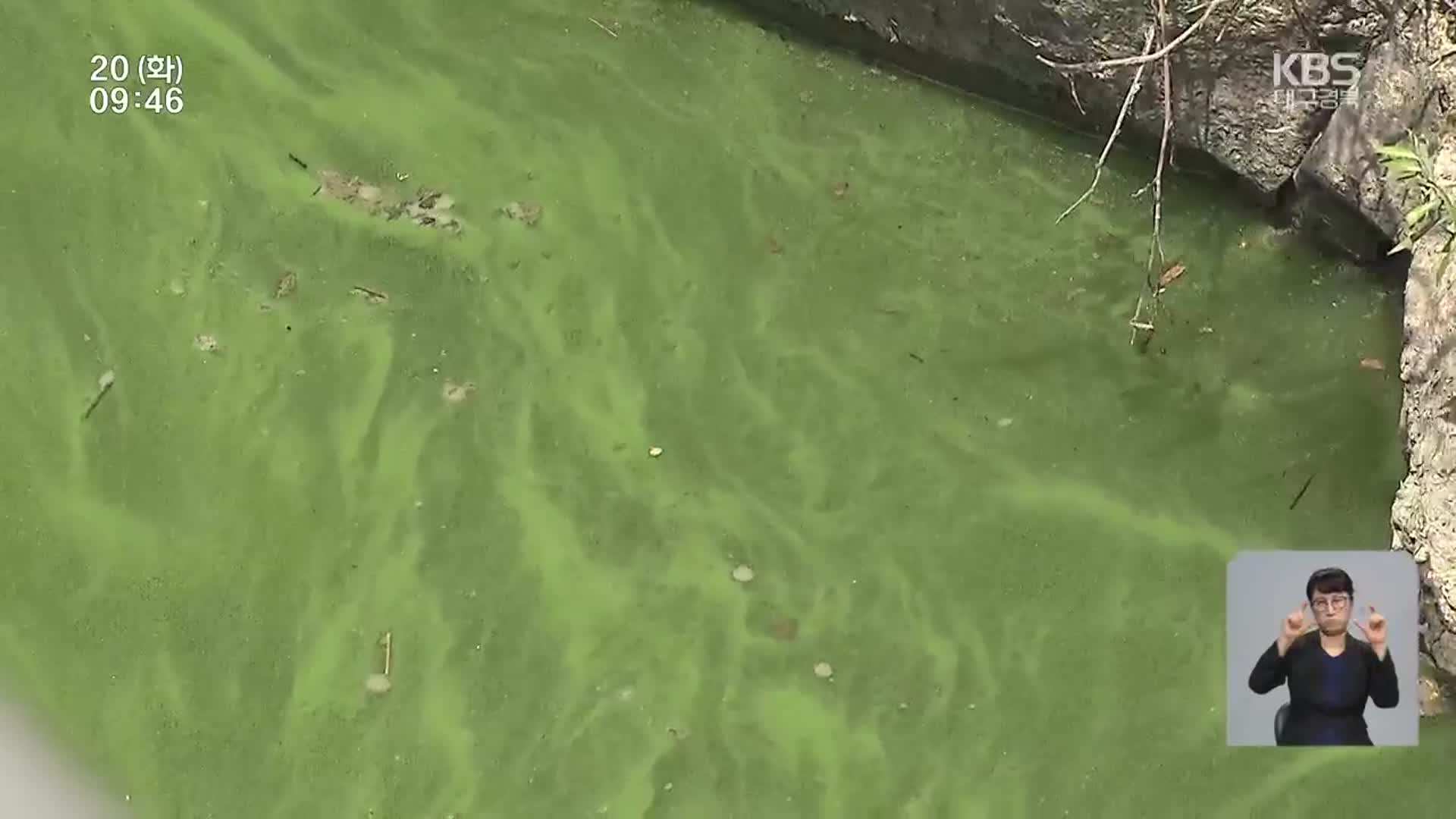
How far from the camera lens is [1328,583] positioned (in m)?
1.34

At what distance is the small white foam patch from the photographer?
144 cm

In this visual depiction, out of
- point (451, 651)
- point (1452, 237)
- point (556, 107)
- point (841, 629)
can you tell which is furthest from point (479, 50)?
point (1452, 237)

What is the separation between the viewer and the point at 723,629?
1422 millimetres

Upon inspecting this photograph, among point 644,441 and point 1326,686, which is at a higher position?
point 1326,686

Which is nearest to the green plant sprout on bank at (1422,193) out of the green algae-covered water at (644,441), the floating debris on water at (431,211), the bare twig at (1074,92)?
the green algae-covered water at (644,441)

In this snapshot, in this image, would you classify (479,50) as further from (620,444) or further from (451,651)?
(451,651)

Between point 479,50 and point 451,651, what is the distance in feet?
2.62

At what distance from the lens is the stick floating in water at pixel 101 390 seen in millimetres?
1486

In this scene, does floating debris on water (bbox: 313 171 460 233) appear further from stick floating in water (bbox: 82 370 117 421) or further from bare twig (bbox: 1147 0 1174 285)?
bare twig (bbox: 1147 0 1174 285)

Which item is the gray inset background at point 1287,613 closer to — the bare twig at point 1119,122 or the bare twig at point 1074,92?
the bare twig at point 1119,122

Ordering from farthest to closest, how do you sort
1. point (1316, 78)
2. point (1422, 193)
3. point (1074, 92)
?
point (1074, 92) < point (1316, 78) < point (1422, 193)

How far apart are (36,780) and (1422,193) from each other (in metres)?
1.77

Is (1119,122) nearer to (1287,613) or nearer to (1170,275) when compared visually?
(1170,275)

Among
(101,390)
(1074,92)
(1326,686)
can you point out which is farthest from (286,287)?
(1326,686)
